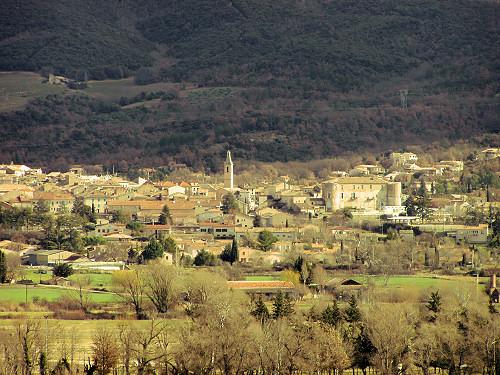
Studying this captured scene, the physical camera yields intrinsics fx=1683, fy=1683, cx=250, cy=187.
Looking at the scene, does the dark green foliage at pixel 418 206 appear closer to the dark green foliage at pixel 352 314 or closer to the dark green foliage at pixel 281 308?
the dark green foliage at pixel 281 308

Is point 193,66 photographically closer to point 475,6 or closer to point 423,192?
point 475,6

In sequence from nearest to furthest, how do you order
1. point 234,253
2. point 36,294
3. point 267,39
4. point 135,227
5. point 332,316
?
point 332,316 < point 36,294 < point 234,253 < point 135,227 < point 267,39

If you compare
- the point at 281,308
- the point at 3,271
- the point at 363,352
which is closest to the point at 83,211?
the point at 3,271

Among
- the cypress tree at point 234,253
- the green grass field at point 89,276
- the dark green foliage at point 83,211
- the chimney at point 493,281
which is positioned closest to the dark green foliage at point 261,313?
the chimney at point 493,281

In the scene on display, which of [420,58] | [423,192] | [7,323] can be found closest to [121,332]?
[7,323]

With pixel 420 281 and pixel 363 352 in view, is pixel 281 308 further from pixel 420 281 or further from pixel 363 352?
pixel 420 281
